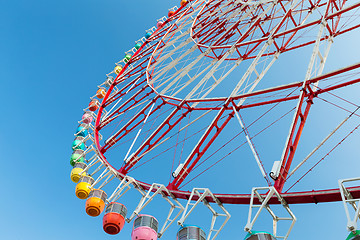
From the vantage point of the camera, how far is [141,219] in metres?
10.1

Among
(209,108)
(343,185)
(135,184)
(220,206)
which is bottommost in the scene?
(343,185)

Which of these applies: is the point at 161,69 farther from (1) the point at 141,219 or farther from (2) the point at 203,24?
(1) the point at 141,219

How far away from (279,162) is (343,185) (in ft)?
5.23

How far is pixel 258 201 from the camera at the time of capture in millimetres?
8648

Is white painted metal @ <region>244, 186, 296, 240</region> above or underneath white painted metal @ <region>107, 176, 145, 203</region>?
underneath

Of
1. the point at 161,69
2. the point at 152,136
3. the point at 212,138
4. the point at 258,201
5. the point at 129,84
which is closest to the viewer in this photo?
the point at 258,201

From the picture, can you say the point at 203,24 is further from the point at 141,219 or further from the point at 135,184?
the point at 141,219

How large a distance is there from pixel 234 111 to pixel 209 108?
2.35 m

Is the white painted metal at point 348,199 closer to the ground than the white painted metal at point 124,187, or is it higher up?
closer to the ground

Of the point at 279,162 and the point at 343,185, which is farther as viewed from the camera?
the point at 279,162

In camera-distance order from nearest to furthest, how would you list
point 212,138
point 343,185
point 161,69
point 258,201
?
point 343,185
point 258,201
point 212,138
point 161,69

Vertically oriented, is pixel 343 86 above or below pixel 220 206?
above

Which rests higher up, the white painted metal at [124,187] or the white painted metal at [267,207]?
the white painted metal at [124,187]

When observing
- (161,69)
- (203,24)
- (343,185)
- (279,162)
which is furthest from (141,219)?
(203,24)
